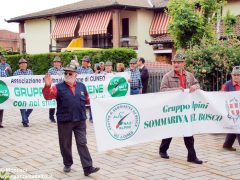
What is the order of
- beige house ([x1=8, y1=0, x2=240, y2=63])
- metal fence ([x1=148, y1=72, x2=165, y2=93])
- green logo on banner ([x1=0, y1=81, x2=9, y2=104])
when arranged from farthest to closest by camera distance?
beige house ([x1=8, y1=0, x2=240, y2=63]) < metal fence ([x1=148, y1=72, x2=165, y2=93]) < green logo on banner ([x1=0, y1=81, x2=9, y2=104])

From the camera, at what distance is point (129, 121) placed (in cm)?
736

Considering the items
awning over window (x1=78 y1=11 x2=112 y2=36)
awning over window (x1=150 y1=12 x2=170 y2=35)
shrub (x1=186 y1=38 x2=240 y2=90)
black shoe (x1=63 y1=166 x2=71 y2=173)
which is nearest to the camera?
black shoe (x1=63 y1=166 x2=71 y2=173)

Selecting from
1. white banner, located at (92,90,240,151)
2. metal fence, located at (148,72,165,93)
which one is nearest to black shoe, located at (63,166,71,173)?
white banner, located at (92,90,240,151)

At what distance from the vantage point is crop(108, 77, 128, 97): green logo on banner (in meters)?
12.9

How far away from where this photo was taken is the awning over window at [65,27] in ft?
125

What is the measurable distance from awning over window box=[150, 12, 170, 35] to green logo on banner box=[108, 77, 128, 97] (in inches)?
902

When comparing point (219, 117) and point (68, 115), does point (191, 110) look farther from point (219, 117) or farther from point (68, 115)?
point (68, 115)

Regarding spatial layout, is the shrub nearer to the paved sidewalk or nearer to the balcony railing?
the paved sidewalk

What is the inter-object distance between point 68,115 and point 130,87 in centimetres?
640

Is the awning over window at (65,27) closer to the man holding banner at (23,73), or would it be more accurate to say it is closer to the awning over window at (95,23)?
the awning over window at (95,23)

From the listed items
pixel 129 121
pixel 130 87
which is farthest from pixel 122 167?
pixel 130 87

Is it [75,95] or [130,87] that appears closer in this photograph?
[75,95]

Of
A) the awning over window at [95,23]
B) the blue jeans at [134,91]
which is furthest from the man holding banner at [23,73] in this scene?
the awning over window at [95,23]

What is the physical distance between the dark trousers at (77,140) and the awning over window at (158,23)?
29054mm
